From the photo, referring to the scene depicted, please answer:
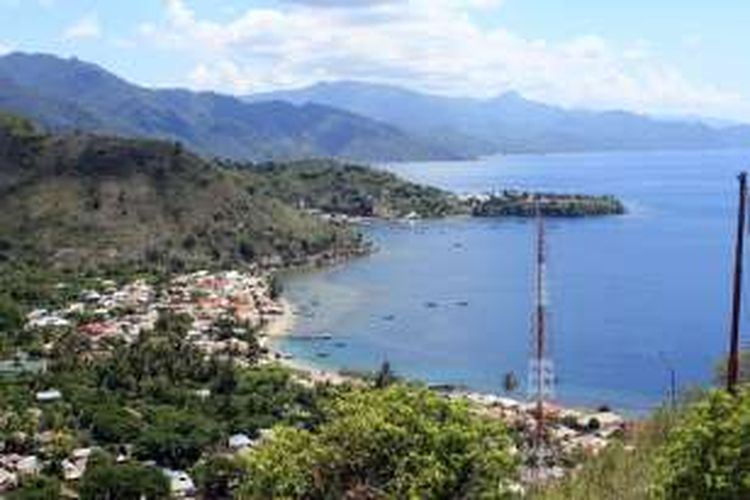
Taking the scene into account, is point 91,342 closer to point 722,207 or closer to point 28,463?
point 28,463

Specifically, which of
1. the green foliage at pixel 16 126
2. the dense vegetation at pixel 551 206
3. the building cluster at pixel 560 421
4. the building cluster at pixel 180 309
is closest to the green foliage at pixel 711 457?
the building cluster at pixel 560 421

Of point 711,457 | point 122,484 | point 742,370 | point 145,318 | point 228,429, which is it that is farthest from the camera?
point 145,318

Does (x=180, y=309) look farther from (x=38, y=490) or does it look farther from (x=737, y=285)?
(x=737, y=285)

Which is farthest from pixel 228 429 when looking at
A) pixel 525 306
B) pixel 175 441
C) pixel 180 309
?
pixel 525 306

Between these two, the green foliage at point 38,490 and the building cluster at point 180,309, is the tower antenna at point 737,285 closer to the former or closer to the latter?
the green foliage at point 38,490

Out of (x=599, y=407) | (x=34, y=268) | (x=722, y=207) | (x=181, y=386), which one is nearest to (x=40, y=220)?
(x=34, y=268)

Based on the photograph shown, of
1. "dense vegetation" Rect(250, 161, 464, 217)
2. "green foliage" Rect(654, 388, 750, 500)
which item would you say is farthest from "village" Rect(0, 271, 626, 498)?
"dense vegetation" Rect(250, 161, 464, 217)
